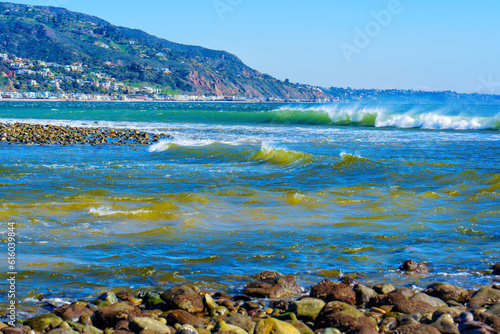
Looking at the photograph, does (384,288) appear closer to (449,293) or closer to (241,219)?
(449,293)

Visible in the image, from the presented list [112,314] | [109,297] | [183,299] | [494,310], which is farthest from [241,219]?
[494,310]

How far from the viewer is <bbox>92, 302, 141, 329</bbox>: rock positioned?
5.87 meters

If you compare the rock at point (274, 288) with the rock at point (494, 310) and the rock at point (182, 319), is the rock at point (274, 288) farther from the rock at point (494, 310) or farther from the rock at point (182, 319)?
the rock at point (494, 310)

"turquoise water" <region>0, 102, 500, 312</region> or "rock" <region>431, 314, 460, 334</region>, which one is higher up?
"rock" <region>431, 314, 460, 334</region>

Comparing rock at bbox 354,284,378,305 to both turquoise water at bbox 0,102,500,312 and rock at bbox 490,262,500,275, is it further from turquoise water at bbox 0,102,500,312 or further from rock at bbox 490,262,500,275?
rock at bbox 490,262,500,275

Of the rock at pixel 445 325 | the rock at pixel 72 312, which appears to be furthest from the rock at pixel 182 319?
the rock at pixel 445 325

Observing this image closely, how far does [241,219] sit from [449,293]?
5.54 m

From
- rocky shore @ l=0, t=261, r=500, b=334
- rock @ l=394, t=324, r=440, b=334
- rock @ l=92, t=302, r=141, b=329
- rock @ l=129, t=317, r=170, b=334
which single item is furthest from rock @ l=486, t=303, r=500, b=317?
rock @ l=92, t=302, r=141, b=329

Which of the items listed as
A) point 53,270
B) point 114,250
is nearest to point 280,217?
point 114,250

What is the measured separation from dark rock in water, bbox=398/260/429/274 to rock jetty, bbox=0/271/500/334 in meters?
0.95

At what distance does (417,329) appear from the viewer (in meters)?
5.44

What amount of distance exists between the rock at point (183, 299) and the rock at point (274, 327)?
1234mm

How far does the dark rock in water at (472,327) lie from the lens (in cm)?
533

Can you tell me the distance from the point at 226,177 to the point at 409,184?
609 centimetres
